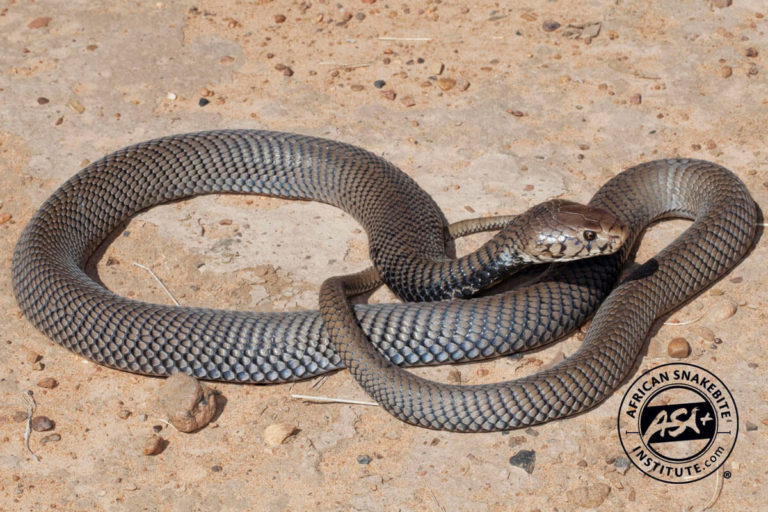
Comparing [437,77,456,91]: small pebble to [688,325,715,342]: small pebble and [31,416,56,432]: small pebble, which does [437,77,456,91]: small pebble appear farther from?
[31,416,56,432]: small pebble

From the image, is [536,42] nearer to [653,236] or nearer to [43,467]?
[653,236]

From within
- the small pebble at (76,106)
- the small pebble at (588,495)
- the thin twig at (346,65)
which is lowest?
the small pebble at (588,495)

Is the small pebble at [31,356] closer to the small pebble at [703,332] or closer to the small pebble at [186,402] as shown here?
the small pebble at [186,402]

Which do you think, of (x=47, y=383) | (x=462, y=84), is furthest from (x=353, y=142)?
(x=47, y=383)

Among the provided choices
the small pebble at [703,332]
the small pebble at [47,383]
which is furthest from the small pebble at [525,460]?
the small pebble at [47,383]

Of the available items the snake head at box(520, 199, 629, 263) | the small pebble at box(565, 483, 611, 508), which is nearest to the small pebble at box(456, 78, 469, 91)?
the snake head at box(520, 199, 629, 263)

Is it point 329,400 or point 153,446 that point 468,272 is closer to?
point 329,400
